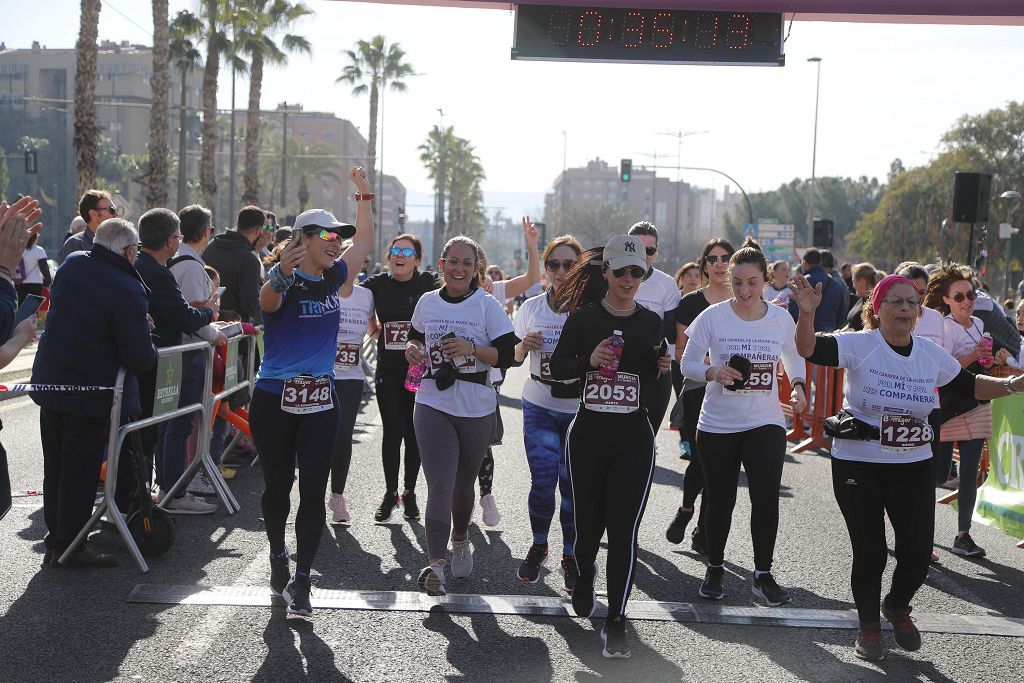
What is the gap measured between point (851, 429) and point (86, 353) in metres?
4.19

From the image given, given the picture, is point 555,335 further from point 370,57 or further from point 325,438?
point 370,57

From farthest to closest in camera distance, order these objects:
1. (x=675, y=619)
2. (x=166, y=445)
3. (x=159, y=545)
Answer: (x=166, y=445)
(x=159, y=545)
(x=675, y=619)

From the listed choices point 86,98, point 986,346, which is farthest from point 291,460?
point 86,98

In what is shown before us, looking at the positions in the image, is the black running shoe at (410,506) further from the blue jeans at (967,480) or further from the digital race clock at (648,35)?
the digital race clock at (648,35)

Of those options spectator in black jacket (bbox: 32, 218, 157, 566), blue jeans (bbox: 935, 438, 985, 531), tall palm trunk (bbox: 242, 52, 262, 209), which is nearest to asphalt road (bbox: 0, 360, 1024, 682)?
blue jeans (bbox: 935, 438, 985, 531)

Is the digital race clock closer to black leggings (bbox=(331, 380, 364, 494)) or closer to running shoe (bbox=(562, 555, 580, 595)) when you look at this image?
black leggings (bbox=(331, 380, 364, 494))

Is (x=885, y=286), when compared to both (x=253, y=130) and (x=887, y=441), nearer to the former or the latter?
(x=887, y=441)

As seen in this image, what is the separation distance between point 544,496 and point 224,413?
3993 millimetres

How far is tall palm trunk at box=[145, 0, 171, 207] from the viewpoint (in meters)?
27.0

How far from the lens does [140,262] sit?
7.58 metres

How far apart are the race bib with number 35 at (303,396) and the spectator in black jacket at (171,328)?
197 cm

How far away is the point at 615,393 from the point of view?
5.56 meters

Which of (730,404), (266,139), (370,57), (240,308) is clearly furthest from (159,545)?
(266,139)

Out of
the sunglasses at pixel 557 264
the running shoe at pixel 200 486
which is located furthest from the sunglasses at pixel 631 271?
the running shoe at pixel 200 486
